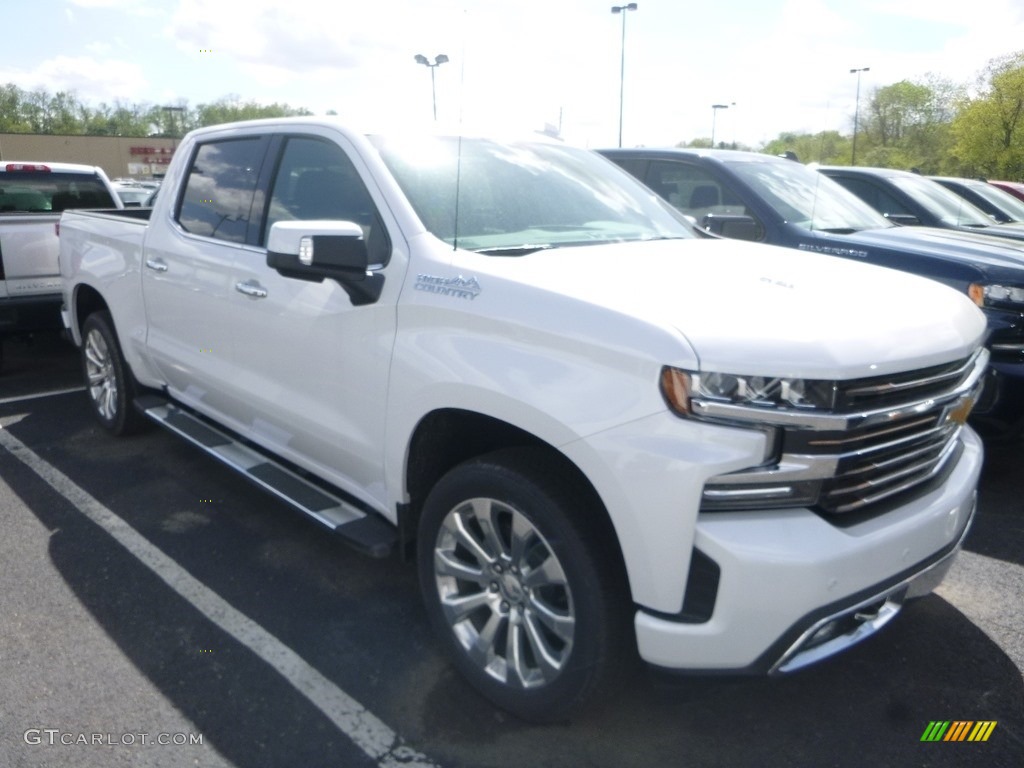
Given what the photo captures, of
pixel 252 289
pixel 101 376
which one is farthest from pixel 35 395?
pixel 252 289

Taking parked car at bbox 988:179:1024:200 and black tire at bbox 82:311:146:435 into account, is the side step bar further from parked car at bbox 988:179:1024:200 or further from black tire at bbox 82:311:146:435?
parked car at bbox 988:179:1024:200

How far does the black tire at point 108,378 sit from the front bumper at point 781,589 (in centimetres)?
425

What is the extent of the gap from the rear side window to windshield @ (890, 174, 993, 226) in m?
7.47

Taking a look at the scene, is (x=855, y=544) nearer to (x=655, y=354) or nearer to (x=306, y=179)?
(x=655, y=354)

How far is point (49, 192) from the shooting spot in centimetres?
794

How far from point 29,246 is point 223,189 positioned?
368cm

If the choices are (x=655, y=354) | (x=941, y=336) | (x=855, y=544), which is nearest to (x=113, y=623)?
(x=655, y=354)

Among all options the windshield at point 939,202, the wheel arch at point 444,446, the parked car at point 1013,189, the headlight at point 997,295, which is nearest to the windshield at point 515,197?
the wheel arch at point 444,446

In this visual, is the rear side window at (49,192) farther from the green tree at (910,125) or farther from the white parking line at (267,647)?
the green tree at (910,125)

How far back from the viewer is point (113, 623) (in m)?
3.54

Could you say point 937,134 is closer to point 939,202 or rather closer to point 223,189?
point 939,202

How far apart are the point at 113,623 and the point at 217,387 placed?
1.24 m

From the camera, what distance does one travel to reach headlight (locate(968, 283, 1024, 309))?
16.3 feet

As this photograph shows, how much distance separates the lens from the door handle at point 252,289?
3.78 meters
